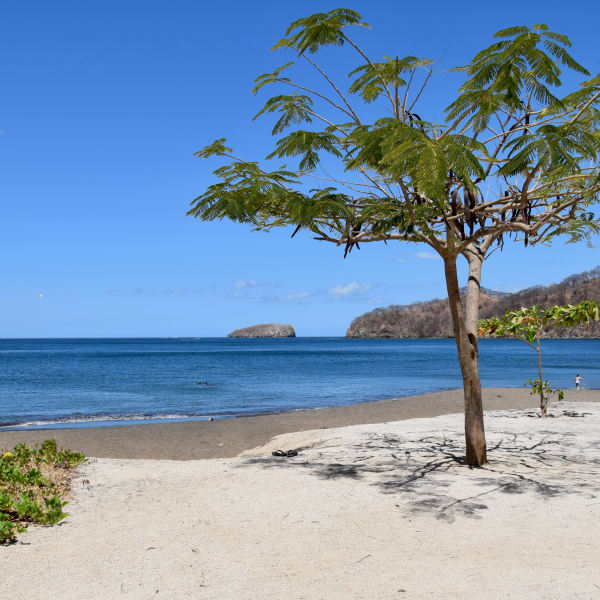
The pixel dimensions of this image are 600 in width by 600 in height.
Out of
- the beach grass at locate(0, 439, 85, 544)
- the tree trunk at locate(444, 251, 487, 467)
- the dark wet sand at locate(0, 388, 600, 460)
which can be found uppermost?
the tree trunk at locate(444, 251, 487, 467)

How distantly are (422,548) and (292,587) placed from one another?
1528 mm

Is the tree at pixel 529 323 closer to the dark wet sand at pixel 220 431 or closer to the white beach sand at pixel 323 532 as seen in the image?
the white beach sand at pixel 323 532

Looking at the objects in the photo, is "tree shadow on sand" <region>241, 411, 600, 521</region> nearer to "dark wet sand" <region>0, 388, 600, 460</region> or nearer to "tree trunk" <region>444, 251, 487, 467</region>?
"tree trunk" <region>444, 251, 487, 467</region>

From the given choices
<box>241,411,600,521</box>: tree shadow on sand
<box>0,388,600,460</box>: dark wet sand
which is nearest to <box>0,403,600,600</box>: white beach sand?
<box>241,411,600,521</box>: tree shadow on sand

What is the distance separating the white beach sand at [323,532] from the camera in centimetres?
457

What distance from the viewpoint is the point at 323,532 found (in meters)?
5.89

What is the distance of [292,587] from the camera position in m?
4.52

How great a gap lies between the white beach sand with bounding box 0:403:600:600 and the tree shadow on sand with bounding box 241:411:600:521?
0.04m

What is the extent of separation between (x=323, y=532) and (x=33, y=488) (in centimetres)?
414

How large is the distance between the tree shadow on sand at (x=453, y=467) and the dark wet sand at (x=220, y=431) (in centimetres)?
466

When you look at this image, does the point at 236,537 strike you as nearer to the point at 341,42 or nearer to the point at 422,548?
the point at 422,548

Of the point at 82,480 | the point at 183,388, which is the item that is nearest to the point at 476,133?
the point at 82,480

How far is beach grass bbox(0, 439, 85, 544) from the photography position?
6145mm

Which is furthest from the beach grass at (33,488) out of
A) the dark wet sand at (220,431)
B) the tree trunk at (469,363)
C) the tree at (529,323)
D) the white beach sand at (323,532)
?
the tree at (529,323)
